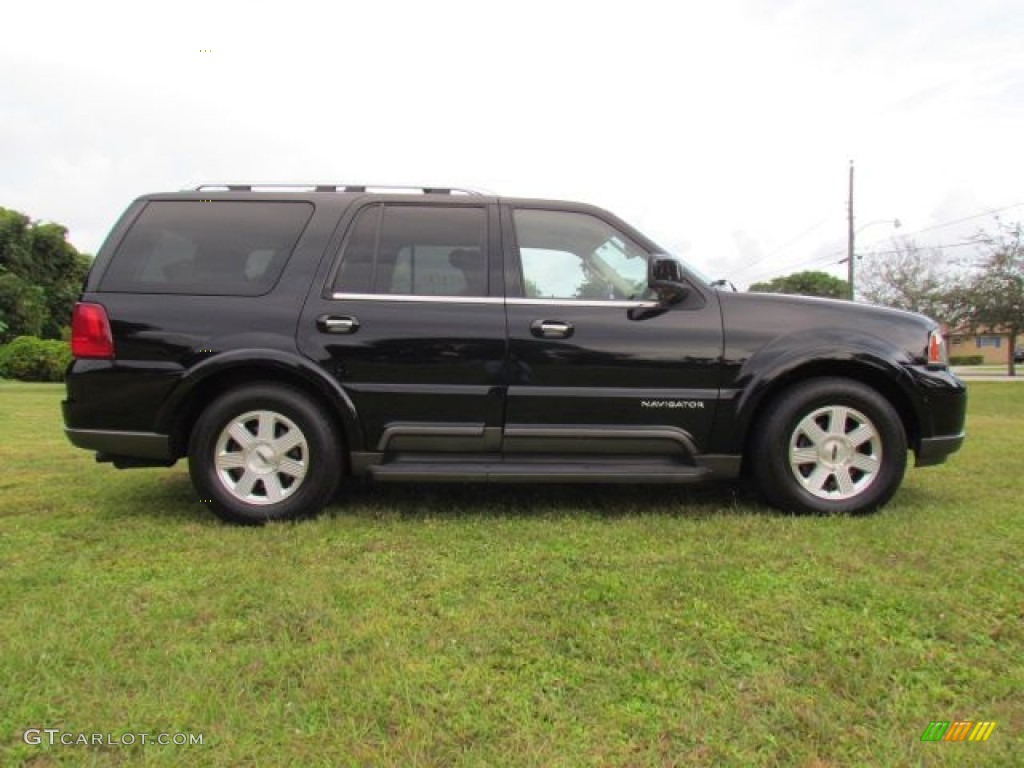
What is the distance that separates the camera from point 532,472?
4.18 m

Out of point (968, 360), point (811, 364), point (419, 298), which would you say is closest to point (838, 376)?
point (811, 364)

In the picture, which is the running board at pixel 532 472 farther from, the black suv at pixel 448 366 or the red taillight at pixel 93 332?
the red taillight at pixel 93 332

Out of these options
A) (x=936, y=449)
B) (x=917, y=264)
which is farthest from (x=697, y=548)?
(x=917, y=264)

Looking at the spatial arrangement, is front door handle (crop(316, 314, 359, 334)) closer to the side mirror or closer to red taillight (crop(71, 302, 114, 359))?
red taillight (crop(71, 302, 114, 359))

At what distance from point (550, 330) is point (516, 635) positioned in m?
1.90

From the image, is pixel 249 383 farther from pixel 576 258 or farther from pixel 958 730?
pixel 958 730

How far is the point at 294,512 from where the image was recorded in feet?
13.7

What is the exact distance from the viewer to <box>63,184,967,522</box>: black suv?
4152mm

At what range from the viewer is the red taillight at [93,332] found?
412cm

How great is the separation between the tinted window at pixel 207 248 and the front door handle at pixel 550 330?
143cm

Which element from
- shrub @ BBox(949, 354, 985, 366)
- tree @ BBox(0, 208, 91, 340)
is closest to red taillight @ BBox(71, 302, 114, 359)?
tree @ BBox(0, 208, 91, 340)

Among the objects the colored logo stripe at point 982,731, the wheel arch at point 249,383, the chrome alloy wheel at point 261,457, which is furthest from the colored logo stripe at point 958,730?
the chrome alloy wheel at point 261,457

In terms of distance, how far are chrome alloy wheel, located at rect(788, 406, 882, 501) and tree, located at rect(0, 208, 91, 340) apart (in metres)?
37.0

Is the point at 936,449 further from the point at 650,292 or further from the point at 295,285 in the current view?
the point at 295,285
